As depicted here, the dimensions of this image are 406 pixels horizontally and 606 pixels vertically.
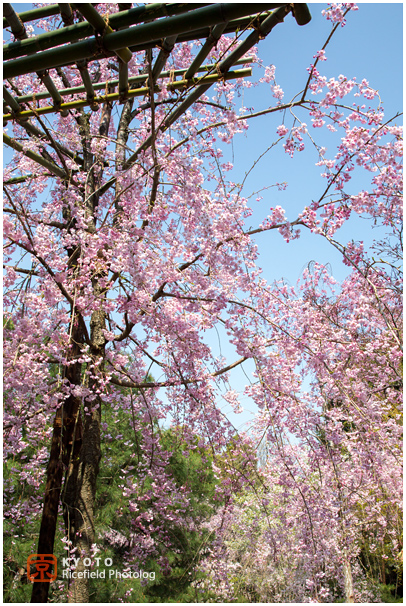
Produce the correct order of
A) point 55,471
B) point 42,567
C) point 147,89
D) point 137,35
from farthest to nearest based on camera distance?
point 55,471 < point 42,567 < point 147,89 < point 137,35

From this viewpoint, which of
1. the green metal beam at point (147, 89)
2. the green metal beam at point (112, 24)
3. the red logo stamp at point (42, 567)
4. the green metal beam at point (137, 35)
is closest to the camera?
the green metal beam at point (137, 35)

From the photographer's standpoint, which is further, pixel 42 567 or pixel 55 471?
pixel 55 471

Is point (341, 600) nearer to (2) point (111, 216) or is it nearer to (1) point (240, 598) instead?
(1) point (240, 598)

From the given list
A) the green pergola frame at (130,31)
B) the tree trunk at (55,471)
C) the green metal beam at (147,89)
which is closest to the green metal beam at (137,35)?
the green pergola frame at (130,31)

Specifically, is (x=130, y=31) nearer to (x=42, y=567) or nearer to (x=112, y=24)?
(x=112, y=24)

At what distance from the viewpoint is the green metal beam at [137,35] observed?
171 cm

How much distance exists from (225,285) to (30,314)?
5.19 ft

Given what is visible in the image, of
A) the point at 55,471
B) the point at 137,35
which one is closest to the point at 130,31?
the point at 137,35

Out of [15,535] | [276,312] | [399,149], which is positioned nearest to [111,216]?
[276,312]

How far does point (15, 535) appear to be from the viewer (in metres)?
6.05

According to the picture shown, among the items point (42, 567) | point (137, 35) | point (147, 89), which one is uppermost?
point (147, 89)

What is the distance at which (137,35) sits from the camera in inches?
71.3

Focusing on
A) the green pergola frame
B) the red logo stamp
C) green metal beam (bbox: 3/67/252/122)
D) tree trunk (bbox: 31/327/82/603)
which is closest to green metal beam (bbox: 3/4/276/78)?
the green pergola frame

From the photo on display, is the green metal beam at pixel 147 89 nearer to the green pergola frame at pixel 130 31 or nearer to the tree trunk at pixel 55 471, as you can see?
the green pergola frame at pixel 130 31
